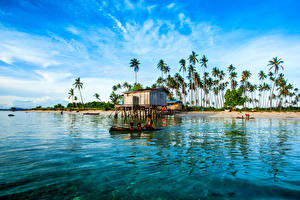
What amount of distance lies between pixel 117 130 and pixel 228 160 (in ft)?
36.4

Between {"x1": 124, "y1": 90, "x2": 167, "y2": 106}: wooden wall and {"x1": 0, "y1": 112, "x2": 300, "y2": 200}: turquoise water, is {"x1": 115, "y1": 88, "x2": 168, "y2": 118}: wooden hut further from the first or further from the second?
{"x1": 0, "y1": 112, "x2": 300, "y2": 200}: turquoise water

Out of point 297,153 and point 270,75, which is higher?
point 270,75

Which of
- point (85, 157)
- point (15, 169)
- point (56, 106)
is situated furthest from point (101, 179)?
point (56, 106)

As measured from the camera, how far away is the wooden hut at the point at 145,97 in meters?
39.9

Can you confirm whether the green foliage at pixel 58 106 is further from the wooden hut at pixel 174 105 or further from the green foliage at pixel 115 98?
the wooden hut at pixel 174 105

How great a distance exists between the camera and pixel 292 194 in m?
5.05

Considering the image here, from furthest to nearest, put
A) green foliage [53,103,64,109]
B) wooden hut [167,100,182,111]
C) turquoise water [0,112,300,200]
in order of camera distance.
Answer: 1. green foliage [53,103,64,109]
2. wooden hut [167,100,182,111]
3. turquoise water [0,112,300,200]

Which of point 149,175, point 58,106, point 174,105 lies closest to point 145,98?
point 174,105

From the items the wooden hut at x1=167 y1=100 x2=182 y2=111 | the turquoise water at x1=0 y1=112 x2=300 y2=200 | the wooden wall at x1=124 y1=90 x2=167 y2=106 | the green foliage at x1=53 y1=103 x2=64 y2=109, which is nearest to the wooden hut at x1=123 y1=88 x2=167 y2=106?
the wooden wall at x1=124 y1=90 x2=167 y2=106

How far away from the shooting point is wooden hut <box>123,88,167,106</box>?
1570 inches

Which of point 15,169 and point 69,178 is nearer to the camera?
point 69,178

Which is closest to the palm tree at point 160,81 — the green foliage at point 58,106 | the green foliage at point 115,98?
the green foliage at point 115,98

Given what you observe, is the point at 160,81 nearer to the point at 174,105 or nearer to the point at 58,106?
the point at 174,105

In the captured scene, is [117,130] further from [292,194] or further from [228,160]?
[292,194]
